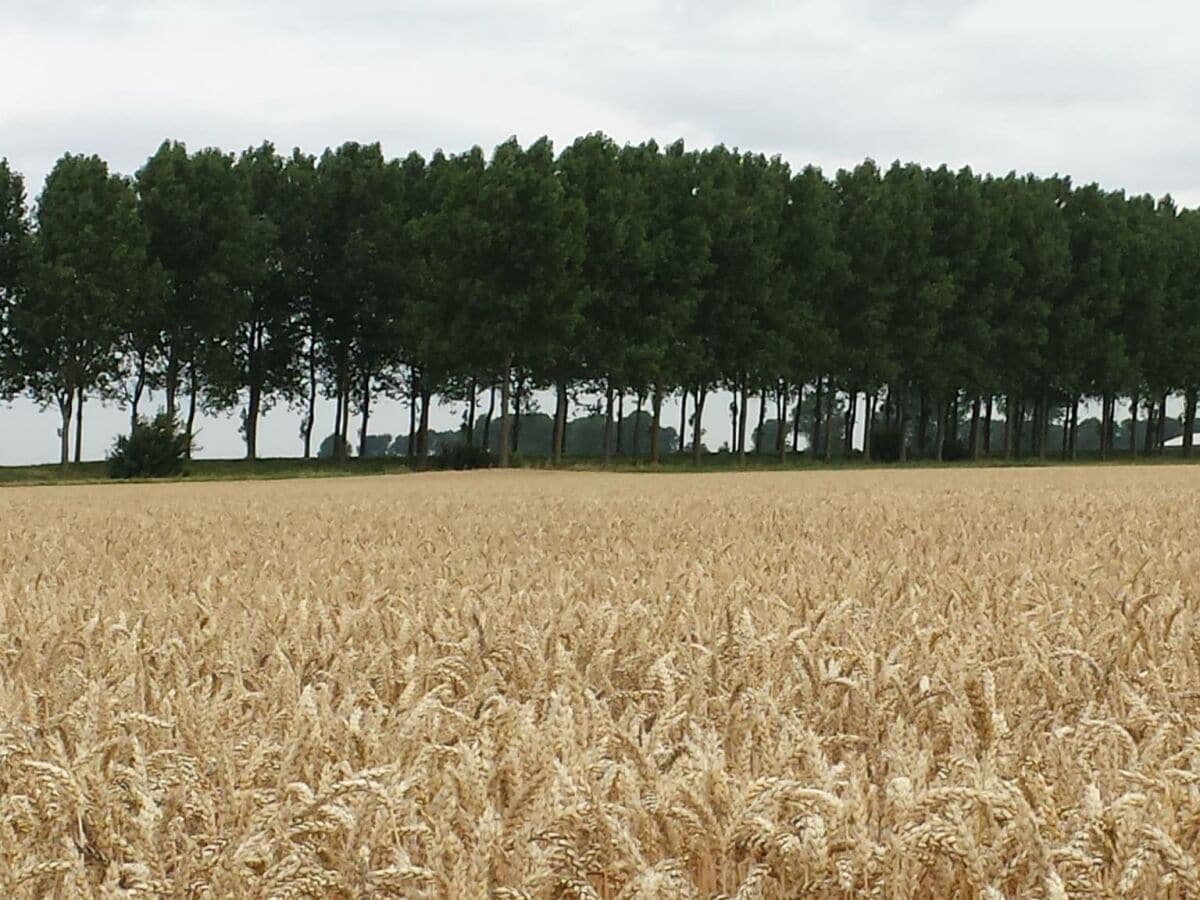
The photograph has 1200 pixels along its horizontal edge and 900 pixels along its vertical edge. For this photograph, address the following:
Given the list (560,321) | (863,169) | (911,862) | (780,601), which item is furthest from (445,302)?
(911,862)

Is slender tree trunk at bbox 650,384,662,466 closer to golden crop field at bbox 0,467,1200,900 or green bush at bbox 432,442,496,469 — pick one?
green bush at bbox 432,442,496,469

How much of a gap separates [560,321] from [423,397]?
11.4 meters

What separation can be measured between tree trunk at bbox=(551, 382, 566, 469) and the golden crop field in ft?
152

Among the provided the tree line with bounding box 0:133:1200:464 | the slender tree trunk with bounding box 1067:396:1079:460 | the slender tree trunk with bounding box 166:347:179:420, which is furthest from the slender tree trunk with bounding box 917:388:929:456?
the slender tree trunk with bounding box 166:347:179:420

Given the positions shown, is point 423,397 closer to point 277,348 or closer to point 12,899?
point 277,348

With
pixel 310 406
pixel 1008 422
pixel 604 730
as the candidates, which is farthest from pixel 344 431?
pixel 604 730

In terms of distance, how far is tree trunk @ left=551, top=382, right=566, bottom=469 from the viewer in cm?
5434

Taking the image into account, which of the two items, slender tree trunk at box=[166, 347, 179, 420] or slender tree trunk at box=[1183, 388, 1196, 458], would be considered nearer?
slender tree trunk at box=[166, 347, 179, 420]

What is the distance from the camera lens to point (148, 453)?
1870 inches

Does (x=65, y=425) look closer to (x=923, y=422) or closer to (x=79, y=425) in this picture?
(x=79, y=425)

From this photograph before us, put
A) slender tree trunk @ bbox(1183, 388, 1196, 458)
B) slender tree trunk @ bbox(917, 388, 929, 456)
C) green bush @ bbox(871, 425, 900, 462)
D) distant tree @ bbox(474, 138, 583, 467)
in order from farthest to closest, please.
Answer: slender tree trunk @ bbox(1183, 388, 1196, 458) → slender tree trunk @ bbox(917, 388, 929, 456) → green bush @ bbox(871, 425, 900, 462) → distant tree @ bbox(474, 138, 583, 467)

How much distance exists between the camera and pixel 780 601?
18.6 feet

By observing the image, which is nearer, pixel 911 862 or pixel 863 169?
pixel 911 862

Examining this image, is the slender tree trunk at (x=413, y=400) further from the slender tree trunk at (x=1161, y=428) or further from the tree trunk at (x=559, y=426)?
the slender tree trunk at (x=1161, y=428)
